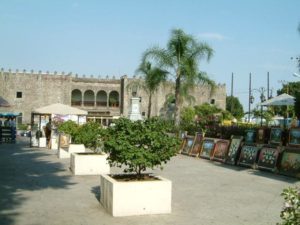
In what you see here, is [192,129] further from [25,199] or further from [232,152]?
[25,199]

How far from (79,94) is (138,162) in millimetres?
49180

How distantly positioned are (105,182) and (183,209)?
1.21 m

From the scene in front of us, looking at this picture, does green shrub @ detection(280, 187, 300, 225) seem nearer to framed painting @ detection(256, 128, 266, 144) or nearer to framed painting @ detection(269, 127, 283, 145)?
framed painting @ detection(269, 127, 283, 145)

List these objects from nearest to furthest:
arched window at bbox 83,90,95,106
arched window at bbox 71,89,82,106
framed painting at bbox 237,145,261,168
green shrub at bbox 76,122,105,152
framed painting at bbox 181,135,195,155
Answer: green shrub at bbox 76,122,105,152 → framed painting at bbox 237,145,261,168 → framed painting at bbox 181,135,195,155 → arched window at bbox 71,89,82,106 → arched window at bbox 83,90,95,106

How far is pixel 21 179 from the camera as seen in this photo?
8820mm

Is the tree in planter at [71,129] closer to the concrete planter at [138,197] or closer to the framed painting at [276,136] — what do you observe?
the framed painting at [276,136]

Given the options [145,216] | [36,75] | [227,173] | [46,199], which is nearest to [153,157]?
[145,216]

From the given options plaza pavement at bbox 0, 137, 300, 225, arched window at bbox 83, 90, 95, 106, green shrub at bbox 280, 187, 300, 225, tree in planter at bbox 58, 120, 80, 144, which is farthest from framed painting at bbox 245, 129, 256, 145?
arched window at bbox 83, 90, 95, 106

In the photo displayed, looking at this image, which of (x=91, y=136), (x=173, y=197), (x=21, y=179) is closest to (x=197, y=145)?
(x=91, y=136)

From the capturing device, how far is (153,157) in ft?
19.4

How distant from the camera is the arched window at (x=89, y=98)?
178 ft

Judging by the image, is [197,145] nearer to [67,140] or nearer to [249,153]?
[249,153]

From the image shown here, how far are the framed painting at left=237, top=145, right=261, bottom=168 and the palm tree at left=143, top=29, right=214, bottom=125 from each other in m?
8.84

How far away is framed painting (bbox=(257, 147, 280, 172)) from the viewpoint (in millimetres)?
10820
